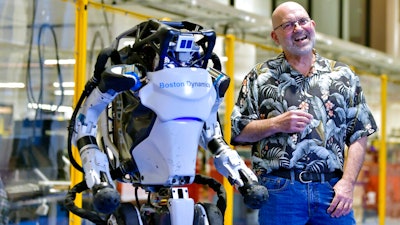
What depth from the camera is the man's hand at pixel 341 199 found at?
124 inches

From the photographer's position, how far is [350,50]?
8688 millimetres

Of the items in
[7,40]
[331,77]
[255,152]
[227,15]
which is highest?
[227,15]

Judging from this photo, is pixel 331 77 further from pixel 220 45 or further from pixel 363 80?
pixel 363 80

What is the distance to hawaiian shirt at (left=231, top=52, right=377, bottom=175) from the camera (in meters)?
3.19

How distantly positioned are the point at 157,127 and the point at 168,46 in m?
0.30

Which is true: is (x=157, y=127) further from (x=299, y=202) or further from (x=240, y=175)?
(x=299, y=202)

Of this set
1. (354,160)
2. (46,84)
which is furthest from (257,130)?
(46,84)

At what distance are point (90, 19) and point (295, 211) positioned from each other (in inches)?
86.0

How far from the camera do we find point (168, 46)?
272 cm

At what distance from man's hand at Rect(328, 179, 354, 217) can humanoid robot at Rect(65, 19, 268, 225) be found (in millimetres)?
471

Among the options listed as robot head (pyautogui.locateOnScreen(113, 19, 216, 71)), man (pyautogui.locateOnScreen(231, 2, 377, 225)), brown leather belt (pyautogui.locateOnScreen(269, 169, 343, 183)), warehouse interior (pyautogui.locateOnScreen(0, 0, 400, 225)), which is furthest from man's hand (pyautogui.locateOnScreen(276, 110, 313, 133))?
warehouse interior (pyautogui.locateOnScreen(0, 0, 400, 225))

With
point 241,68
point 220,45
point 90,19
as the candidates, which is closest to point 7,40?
point 90,19

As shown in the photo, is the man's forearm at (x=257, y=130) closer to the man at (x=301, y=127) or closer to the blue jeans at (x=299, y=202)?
the man at (x=301, y=127)

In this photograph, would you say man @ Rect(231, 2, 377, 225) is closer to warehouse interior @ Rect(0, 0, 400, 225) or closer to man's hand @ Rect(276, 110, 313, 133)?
man's hand @ Rect(276, 110, 313, 133)
